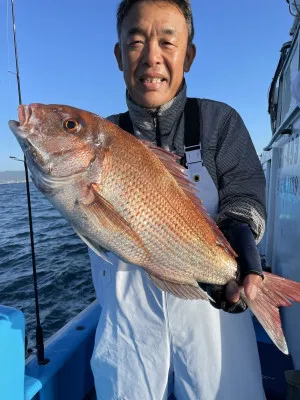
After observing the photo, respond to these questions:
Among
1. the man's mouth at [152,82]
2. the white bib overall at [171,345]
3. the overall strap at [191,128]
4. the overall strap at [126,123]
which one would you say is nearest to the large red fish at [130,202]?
the white bib overall at [171,345]

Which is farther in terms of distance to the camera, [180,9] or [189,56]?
[189,56]

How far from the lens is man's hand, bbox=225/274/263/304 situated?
161cm

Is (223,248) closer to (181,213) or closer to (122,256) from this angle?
(181,213)

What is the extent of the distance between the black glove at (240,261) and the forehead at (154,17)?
3.89ft

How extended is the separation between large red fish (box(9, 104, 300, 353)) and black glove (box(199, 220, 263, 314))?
0.04 meters

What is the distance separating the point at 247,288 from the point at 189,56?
1.52 metres

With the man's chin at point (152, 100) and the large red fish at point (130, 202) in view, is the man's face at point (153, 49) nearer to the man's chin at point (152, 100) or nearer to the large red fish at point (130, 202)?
the man's chin at point (152, 100)

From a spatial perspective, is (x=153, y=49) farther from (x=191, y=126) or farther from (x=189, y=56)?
(x=191, y=126)

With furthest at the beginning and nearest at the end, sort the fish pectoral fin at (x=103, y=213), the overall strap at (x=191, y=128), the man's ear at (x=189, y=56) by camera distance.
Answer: the man's ear at (x=189, y=56) < the overall strap at (x=191, y=128) < the fish pectoral fin at (x=103, y=213)

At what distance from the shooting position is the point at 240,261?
1.70m

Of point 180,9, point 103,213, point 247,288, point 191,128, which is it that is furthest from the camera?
point 191,128

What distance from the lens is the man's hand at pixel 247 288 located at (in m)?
1.61

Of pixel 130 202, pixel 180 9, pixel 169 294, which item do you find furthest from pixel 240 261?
pixel 180 9

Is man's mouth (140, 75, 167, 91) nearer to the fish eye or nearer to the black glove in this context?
the fish eye
